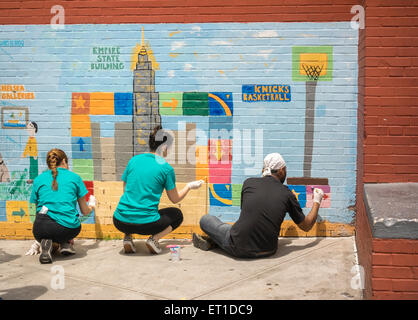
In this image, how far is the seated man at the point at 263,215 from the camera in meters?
5.71

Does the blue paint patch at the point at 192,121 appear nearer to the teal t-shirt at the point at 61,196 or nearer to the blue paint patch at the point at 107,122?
the blue paint patch at the point at 107,122

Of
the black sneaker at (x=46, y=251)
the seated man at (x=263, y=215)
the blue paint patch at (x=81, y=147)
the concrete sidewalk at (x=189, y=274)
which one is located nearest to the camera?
the concrete sidewalk at (x=189, y=274)

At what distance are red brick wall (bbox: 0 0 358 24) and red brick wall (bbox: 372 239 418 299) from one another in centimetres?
334

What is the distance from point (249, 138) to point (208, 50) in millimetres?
1179

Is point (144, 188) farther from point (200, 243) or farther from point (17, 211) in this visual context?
point (17, 211)

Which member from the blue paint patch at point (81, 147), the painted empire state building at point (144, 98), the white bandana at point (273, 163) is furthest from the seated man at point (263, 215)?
the blue paint patch at point (81, 147)

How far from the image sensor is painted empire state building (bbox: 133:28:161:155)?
667cm

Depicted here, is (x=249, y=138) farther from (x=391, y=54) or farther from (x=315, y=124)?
(x=391, y=54)

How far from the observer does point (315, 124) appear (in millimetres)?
6512

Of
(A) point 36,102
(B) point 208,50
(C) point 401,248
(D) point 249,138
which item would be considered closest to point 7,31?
(A) point 36,102

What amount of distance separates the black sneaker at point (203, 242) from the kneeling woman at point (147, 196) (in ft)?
1.21

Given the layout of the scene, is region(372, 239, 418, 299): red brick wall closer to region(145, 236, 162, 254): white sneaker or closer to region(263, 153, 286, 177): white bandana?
region(263, 153, 286, 177): white bandana

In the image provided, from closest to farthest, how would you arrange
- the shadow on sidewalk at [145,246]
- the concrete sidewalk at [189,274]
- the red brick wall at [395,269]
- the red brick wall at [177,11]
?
the red brick wall at [395,269] < the concrete sidewalk at [189,274] < the shadow on sidewalk at [145,246] < the red brick wall at [177,11]
